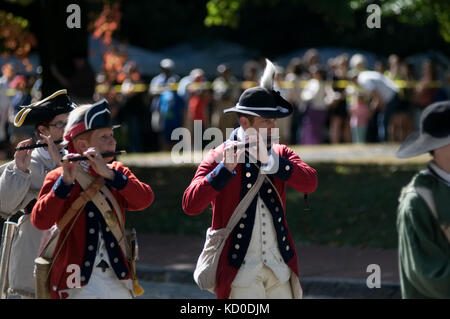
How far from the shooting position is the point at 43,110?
22.3ft

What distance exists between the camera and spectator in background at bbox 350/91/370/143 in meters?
22.4

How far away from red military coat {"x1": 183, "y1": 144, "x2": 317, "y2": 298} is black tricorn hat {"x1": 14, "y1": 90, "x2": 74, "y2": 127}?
1.23m

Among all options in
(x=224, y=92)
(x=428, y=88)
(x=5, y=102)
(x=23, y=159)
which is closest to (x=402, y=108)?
(x=428, y=88)

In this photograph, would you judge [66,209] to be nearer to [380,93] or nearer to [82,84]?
[82,84]

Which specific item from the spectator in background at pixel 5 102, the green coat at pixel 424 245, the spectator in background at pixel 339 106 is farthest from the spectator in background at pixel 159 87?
the green coat at pixel 424 245

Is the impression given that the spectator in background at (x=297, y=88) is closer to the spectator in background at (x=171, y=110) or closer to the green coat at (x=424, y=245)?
the spectator in background at (x=171, y=110)

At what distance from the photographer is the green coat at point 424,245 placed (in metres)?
4.84

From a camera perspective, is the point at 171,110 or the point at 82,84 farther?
the point at 171,110

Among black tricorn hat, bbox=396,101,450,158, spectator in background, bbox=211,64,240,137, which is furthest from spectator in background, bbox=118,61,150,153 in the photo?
black tricorn hat, bbox=396,101,450,158

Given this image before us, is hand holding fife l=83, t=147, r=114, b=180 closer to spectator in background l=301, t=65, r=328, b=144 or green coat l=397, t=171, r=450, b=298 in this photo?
green coat l=397, t=171, r=450, b=298

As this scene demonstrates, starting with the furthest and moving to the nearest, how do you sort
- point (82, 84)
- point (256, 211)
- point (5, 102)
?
point (5, 102) → point (82, 84) → point (256, 211)

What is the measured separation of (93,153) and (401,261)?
1725 millimetres

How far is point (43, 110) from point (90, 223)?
124 cm

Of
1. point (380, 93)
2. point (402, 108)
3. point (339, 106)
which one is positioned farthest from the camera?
point (339, 106)
